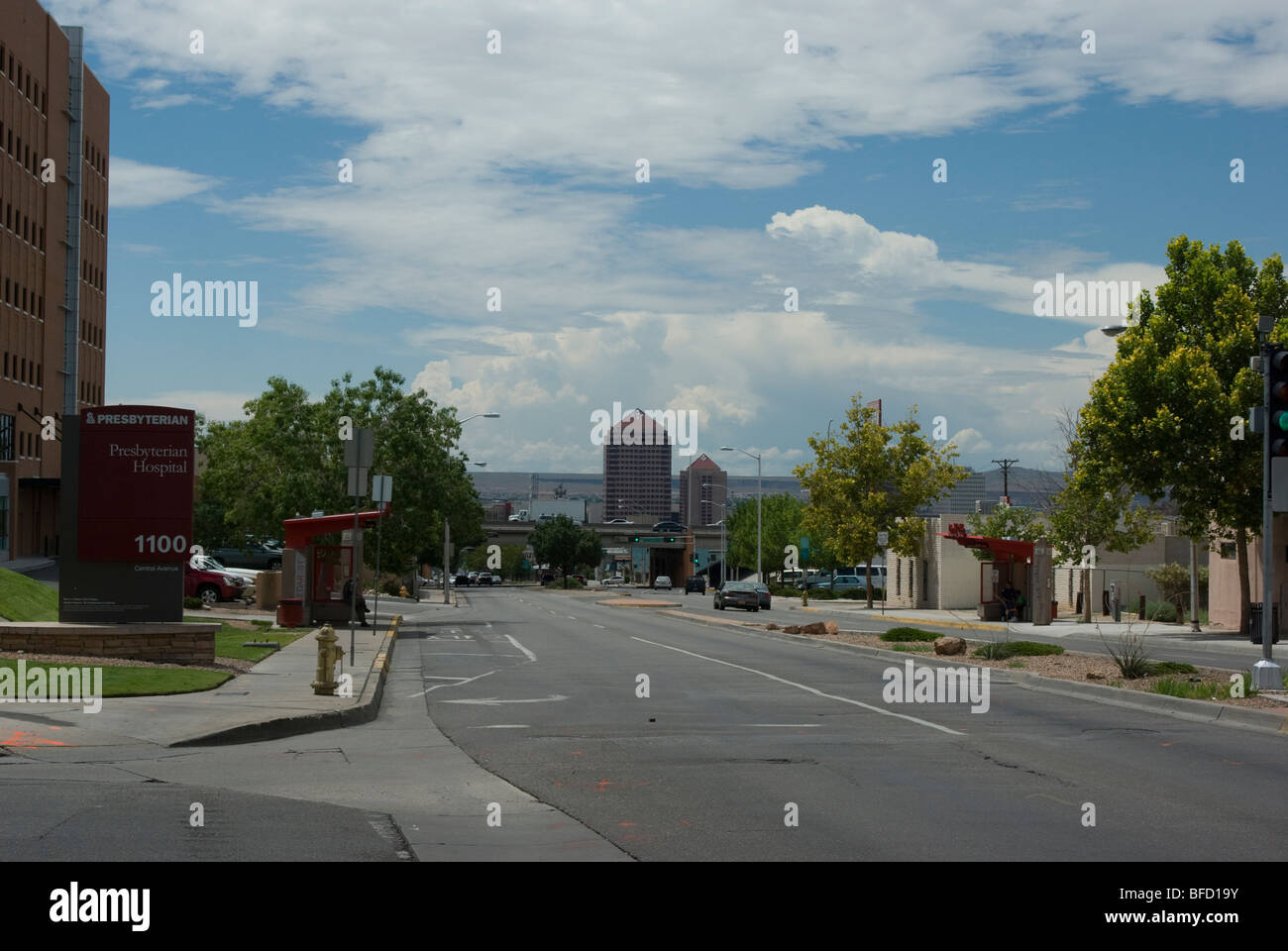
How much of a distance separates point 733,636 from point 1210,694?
18299mm

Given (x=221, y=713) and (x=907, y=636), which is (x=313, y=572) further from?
(x=221, y=713)

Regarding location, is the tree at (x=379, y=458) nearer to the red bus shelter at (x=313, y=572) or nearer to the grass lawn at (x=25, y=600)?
the red bus shelter at (x=313, y=572)

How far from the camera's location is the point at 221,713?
45.3 feet

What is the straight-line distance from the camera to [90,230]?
77.6 metres

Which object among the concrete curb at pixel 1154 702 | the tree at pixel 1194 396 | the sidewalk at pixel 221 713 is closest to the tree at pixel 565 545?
the tree at pixel 1194 396

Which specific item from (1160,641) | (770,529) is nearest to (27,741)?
(1160,641)

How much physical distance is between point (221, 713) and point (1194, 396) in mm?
28294

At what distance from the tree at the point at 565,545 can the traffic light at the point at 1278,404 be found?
114 meters

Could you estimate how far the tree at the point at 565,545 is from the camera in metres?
131

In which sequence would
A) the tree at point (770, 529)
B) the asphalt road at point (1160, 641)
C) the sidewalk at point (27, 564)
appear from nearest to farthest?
the asphalt road at point (1160, 641) < the sidewalk at point (27, 564) < the tree at point (770, 529)

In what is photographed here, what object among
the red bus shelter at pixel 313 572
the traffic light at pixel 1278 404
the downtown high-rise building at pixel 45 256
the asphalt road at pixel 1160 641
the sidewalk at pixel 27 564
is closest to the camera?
the traffic light at pixel 1278 404
